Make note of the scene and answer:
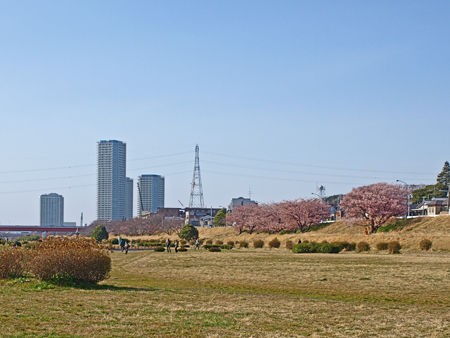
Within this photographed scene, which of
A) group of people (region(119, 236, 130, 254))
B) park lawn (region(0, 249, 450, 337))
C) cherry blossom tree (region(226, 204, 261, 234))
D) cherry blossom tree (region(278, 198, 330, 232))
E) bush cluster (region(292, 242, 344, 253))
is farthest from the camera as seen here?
cherry blossom tree (region(226, 204, 261, 234))

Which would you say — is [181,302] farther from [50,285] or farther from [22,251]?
[22,251]

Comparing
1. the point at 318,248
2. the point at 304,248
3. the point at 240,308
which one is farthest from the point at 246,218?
the point at 240,308

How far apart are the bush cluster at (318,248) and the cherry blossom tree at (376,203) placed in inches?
1444

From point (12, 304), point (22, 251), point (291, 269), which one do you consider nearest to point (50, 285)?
point (22, 251)

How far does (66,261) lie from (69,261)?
0.35 feet

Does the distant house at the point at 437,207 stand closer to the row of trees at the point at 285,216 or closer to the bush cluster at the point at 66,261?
the row of trees at the point at 285,216

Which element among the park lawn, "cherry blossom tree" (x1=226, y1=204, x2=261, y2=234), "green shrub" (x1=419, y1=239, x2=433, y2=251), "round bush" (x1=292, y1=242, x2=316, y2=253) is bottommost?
the park lawn

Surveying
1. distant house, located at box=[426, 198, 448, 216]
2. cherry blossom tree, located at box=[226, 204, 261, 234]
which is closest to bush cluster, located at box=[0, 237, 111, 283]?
distant house, located at box=[426, 198, 448, 216]

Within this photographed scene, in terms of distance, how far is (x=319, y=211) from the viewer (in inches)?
4833

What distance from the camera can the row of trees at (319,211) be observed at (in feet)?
336

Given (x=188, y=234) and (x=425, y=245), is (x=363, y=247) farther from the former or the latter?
(x=188, y=234)

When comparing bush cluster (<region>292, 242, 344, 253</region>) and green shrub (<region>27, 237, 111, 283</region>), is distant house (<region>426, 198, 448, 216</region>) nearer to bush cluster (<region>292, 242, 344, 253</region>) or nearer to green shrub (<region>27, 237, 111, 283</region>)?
bush cluster (<region>292, 242, 344, 253</region>)

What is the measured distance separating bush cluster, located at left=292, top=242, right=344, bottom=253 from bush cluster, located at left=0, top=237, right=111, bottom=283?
42304mm

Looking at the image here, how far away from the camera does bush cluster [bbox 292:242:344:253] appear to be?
65200mm
